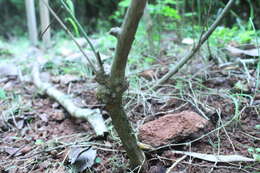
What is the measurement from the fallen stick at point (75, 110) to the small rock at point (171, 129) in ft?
0.58

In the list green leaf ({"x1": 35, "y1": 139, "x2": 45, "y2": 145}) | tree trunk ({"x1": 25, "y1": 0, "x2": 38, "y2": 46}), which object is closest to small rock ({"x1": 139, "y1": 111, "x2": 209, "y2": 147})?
green leaf ({"x1": 35, "y1": 139, "x2": 45, "y2": 145})

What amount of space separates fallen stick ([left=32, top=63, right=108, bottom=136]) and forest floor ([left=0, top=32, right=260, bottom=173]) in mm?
37

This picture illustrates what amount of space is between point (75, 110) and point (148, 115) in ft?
1.19

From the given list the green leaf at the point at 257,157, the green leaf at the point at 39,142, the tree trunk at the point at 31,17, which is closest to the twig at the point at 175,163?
the green leaf at the point at 257,157

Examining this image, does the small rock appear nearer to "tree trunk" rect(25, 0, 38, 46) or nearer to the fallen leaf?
the fallen leaf

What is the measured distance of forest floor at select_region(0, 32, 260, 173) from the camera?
2.57 ft

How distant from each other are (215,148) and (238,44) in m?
1.29

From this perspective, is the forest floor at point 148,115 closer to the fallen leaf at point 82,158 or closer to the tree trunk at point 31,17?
the fallen leaf at point 82,158

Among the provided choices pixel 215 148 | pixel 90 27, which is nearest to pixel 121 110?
pixel 215 148

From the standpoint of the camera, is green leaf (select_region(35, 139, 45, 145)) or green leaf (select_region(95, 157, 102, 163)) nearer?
green leaf (select_region(95, 157, 102, 163))

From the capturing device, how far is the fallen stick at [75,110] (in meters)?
0.93

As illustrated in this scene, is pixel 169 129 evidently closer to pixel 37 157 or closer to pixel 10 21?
pixel 37 157

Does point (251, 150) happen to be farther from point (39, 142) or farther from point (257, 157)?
point (39, 142)

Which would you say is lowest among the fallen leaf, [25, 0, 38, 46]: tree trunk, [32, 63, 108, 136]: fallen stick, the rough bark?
the fallen leaf
